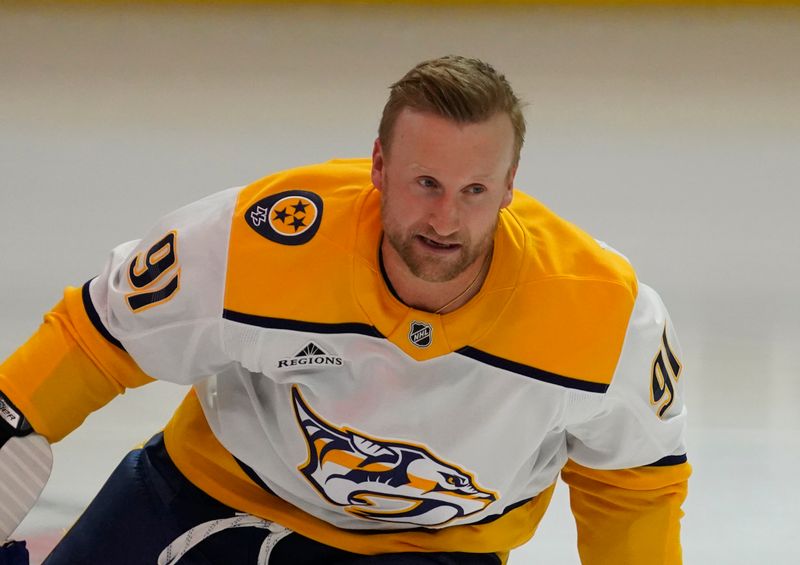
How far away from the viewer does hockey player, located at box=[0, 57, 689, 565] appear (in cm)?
152

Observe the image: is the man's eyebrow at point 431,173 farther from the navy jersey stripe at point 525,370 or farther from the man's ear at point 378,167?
the navy jersey stripe at point 525,370

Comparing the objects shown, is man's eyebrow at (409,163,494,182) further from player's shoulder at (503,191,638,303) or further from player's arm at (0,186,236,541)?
player's arm at (0,186,236,541)

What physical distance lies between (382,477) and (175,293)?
0.39 meters

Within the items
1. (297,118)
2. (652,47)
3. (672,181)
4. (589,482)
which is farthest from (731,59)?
(589,482)

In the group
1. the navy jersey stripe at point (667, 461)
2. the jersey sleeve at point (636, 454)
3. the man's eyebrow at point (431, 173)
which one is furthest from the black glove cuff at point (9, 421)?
the navy jersey stripe at point (667, 461)

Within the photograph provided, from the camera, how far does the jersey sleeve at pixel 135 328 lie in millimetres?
1608

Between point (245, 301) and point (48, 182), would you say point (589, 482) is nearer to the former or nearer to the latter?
point (245, 301)

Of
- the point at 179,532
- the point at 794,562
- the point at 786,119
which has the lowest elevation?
the point at 794,562

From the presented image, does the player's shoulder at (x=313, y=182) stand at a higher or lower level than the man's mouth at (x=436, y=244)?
higher

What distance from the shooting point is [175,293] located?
5.26 ft

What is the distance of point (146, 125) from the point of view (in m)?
4.06

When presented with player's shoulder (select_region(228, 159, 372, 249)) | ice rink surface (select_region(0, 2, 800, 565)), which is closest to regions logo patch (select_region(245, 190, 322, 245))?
player's shoulder (select_region(228, 159, 372, 249))

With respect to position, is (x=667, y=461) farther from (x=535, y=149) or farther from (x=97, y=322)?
(x=535, y=149)

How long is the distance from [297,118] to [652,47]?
1.46m
